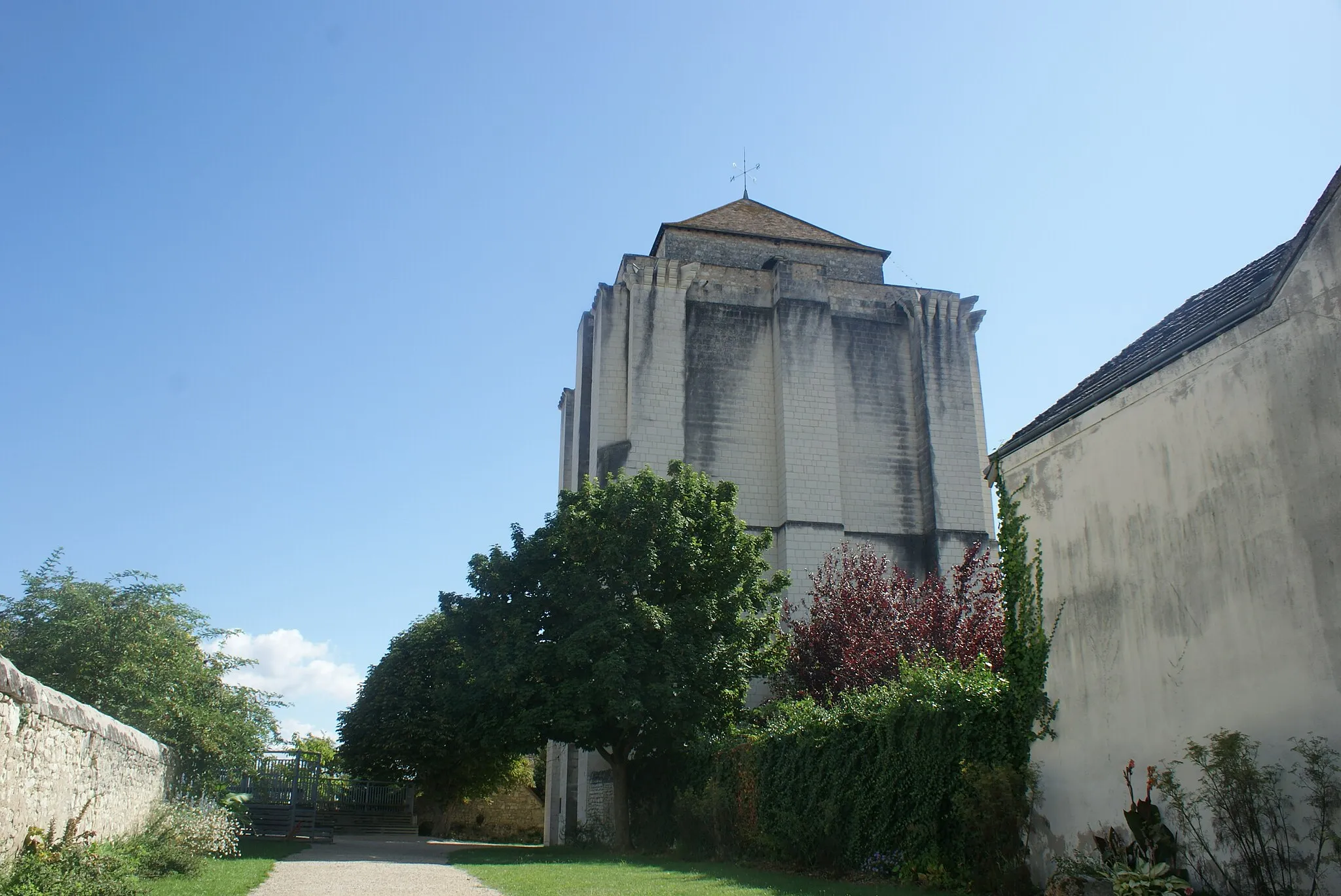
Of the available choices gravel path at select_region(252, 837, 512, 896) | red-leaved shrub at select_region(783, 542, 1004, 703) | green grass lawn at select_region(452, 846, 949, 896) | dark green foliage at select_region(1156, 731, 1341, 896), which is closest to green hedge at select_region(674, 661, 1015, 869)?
green grass lawn at select_region(452, 846, 949, 896)

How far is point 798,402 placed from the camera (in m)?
26.7

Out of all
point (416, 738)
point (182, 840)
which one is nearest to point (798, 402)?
point (416, 738)

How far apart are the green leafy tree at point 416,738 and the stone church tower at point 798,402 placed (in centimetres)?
338

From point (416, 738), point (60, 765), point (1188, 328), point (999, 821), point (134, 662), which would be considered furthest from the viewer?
point (416, 738)

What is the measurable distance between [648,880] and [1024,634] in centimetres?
513

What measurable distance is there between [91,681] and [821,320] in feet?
63.3

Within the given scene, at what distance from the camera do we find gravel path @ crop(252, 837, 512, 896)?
10586 millimetres

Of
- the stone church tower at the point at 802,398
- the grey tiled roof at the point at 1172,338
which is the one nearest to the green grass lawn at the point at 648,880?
the grey tiled roof at the point at 1172,338

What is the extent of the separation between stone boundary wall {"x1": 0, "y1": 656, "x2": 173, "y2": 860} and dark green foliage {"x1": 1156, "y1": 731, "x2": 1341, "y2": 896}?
8807 mm

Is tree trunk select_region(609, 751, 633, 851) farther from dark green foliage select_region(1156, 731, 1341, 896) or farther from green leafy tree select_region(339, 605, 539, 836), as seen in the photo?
dark green foliage select_region(1156, 731, 1341, 896)

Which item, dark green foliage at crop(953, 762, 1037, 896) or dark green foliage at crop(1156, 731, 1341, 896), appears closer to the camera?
dark green foliage at crop(1156, 731, 1341, 896)

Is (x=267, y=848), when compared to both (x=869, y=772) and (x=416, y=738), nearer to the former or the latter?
(x=416, y=738)

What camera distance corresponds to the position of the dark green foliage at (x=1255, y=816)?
22.8ft

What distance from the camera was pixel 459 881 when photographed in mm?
11891
